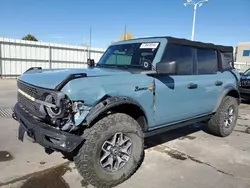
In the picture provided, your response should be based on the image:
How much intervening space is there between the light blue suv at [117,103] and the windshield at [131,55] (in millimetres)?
17

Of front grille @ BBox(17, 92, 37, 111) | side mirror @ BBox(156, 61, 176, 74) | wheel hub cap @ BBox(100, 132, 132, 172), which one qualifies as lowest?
wheel hub cap @ BBox(100, 132, 132, 172)

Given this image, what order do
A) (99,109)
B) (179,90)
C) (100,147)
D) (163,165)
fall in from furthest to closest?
(179,90) < (163,165) < (100,147) < (99,109)

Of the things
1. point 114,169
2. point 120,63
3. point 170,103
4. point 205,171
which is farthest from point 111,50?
point 205,171

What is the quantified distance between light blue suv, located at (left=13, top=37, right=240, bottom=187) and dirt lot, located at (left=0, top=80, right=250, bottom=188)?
1.04 ft

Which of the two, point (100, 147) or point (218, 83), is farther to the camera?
point (218, 83)

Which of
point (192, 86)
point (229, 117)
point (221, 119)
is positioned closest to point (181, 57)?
point (192, 86)

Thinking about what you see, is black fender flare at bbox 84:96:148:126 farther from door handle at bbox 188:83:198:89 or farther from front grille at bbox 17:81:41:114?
door handle at bbox 188:83:198:89

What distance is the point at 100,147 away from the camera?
2719 millimetres

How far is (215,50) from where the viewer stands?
4879 millimetres

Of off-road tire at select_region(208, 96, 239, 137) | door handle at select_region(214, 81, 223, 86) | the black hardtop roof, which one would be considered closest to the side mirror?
the black hardtop roof

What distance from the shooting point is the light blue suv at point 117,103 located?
2.55 meters

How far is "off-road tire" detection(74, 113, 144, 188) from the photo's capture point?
263 cm

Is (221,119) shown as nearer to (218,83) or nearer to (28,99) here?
(218,83)

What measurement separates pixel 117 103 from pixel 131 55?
1.41 m
